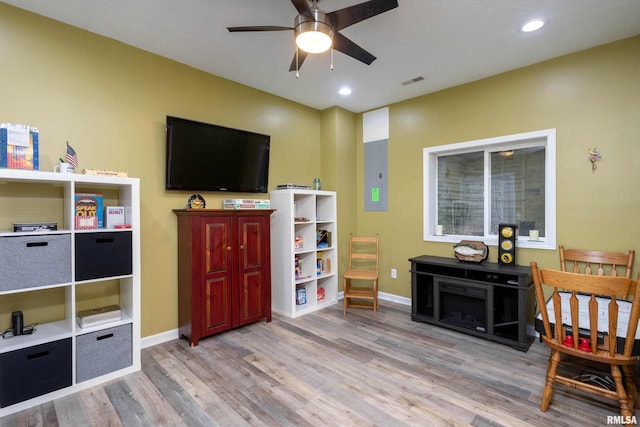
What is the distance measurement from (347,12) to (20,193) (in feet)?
8.77

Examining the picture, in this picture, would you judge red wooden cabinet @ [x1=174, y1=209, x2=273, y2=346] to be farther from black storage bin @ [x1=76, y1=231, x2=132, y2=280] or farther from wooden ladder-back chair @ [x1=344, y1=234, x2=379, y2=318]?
wooden ladder-back chair @ [x1=344, y1=234, x2=379, y2=318]

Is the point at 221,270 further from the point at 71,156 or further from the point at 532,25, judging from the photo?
the point at 532,25

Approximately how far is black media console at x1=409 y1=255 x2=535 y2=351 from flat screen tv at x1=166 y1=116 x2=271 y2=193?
2.21m

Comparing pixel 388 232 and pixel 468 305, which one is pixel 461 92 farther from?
pixel 468 305

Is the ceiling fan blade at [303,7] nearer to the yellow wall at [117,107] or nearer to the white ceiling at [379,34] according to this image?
the white ceiling at [379,34]

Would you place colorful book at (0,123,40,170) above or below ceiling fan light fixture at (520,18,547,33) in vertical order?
below

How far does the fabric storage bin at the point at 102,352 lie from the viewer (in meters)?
2.26

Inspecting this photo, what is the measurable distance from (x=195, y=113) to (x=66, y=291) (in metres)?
1.99

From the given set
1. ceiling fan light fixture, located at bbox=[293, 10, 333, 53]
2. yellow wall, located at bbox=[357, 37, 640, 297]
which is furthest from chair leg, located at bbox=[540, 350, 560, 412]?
ceiling fan light fixture, located at bbox=[293, 10, 333, 53]

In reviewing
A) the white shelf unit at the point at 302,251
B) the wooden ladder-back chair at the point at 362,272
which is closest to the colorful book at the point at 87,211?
the white shelf unit at the point at 302,251

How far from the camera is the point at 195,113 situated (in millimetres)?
3256

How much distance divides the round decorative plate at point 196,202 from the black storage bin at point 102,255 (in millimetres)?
786

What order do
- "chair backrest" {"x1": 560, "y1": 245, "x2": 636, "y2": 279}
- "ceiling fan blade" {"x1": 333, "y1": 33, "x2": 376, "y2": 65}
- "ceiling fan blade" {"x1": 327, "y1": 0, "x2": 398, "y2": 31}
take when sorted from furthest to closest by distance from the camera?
"chair backrest" {"x1": 560, "y1": 245, "x2": 636, "y2": 279} < "ceiling fan blade" {"x1": 333, "y1": 33, "x2": 376, "y2": 65} < "ceiling fan blade" {"x1": 327, "y1": 0, "x2": 398, "y2": 31}

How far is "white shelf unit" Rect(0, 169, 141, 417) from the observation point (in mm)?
2031
